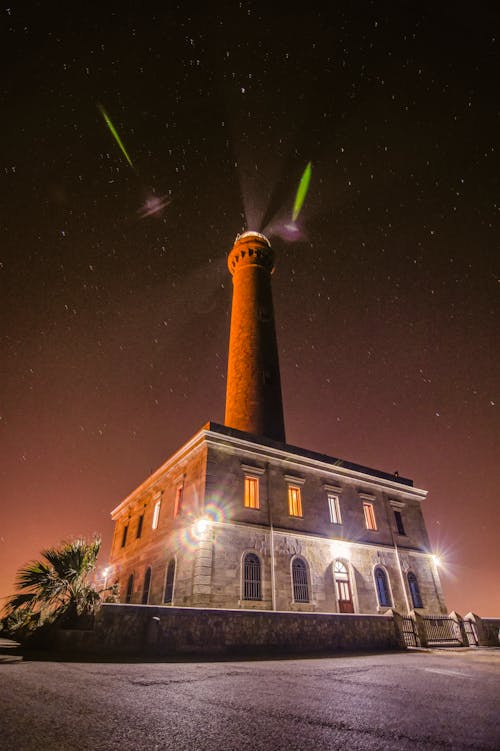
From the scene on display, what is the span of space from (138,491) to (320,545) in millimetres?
11039

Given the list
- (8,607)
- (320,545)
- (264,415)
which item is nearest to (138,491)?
(264,415)

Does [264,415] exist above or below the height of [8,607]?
above

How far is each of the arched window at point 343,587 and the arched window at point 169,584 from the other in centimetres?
713

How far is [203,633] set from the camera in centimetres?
860

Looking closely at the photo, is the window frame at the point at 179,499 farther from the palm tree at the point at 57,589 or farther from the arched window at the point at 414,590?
the arched window at the point at 414,590

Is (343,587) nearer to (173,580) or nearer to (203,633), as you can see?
(173,580)

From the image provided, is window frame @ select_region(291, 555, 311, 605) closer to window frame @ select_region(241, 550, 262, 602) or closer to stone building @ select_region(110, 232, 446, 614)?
stone building @ select_region(110, 232, 446, 614)

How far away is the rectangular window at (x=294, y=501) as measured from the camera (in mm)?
16859

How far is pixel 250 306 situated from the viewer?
78.1ft

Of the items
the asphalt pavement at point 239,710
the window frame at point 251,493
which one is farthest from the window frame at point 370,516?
the asphalt pavement at point 239,710

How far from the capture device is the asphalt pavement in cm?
262

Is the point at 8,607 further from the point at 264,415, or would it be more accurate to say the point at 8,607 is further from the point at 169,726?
the point at 264,415

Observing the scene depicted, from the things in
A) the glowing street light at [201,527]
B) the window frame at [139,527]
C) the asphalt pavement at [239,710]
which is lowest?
the asphalt pavement at [239,710]

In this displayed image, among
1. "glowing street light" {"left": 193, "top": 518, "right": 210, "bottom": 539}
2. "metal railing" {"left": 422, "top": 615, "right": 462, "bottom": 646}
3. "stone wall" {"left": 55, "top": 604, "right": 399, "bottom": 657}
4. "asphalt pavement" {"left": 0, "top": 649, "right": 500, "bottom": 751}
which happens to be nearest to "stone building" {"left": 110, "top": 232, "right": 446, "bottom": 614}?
"glowing street light" {"left": 193, "top": 518, "right": 210, "bottom": 539}
